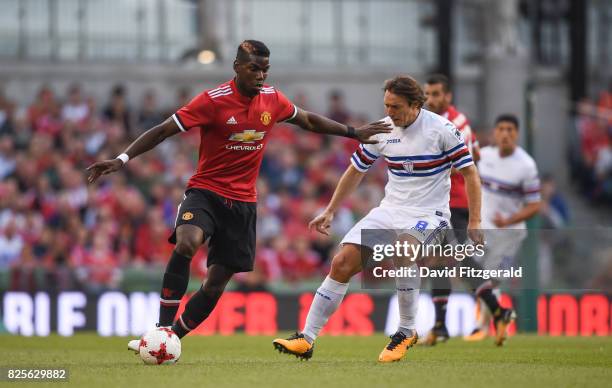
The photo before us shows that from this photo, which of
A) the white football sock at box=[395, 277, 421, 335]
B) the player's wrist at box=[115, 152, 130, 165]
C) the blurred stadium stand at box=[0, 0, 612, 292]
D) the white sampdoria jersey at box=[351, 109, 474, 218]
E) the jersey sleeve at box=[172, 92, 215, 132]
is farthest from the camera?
the blurred stadium stand at box=[0, 0, 612, 292]

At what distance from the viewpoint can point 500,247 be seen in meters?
13.9

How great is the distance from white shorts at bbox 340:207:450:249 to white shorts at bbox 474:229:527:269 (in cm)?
318

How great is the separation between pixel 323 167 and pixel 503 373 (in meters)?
13.7

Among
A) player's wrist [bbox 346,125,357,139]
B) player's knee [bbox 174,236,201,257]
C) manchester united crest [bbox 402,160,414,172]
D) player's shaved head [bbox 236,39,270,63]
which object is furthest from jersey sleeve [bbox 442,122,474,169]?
player's knee [bbox 174,236,201,257]

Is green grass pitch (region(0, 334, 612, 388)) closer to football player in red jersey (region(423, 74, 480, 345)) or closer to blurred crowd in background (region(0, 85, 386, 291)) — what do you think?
football player in red jersey (region(423, 74, 480, 345))

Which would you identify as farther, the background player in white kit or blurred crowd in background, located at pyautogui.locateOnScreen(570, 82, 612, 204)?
blurred crowd in background, located at pyautogui.locateOnScreen(570, 82, 612, 204)

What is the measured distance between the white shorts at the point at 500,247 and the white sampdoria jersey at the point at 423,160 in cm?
316

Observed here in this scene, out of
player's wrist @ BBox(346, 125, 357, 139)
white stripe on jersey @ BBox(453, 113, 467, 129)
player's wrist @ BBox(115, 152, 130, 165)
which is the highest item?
player's wrist @ BBox(346, 125, 357, 139)

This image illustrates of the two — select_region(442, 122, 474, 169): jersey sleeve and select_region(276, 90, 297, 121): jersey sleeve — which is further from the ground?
select_region(276, 90, 297, 121): jersey sleeve

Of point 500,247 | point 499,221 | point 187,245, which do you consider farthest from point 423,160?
point 499,221

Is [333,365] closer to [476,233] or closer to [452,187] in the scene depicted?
[476,233]

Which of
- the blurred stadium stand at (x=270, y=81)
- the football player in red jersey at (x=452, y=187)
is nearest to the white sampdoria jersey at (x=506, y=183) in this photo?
the football player in red jersey at (x=452, y=187)

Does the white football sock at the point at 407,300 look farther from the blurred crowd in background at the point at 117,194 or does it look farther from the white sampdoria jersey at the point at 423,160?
the blurred crowd in background at the point at 117,194

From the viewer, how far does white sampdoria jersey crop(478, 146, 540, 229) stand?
46.2 feet
